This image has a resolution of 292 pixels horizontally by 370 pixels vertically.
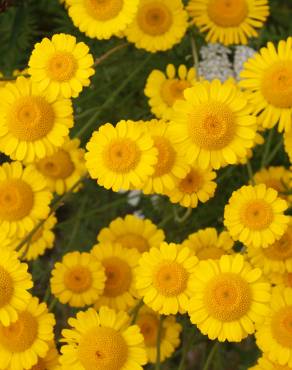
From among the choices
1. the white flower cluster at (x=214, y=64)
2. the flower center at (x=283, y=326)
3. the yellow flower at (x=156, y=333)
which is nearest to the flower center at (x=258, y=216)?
the flower center at (x=283, y=326)

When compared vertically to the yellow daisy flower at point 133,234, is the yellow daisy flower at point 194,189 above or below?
above

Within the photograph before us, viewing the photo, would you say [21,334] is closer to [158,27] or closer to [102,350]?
[102,350]

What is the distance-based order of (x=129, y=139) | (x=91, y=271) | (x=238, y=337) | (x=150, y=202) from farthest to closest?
(x=150, y=202) → (x=91, y=271) → (x=129, y=139) → (x=238, y=337)

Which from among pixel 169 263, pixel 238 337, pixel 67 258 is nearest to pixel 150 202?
pixel 67 258

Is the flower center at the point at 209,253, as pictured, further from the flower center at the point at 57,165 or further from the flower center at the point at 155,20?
the flower center at the point at 155,20

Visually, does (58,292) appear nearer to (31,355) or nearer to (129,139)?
(31,355)
